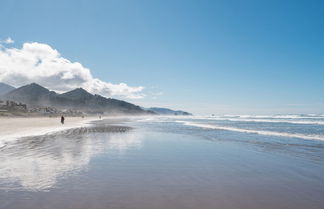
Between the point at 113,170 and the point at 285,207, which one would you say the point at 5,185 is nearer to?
the point at 113,170

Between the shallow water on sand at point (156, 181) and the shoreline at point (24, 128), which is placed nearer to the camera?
the shallow water on sand at point (156, 181)

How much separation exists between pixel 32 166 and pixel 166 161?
259 inches

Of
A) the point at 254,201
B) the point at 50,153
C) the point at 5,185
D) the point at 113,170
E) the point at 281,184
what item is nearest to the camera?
the point at 254,201

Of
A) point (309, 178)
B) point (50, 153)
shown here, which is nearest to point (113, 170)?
point (50, 153)

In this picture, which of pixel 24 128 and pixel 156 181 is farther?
pixel 24 128

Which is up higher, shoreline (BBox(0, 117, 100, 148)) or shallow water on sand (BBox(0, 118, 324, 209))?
shoreline (BBox(0, 117, 100, 148))

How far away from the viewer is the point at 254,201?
21.3 ft

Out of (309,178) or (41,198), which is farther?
(309,178)

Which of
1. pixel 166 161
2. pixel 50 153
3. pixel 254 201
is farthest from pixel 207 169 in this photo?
pixel 50 153

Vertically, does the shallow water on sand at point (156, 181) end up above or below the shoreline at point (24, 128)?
below

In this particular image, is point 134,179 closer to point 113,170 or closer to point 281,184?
point 113,170

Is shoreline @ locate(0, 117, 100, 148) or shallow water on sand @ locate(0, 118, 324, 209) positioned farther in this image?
shoreline @ locate(0, 117, 100, 148)

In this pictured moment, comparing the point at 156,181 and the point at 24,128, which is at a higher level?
the point at 24,128

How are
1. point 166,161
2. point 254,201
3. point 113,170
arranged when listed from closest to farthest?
point 254,201 < point 113,170 < point 166,161
